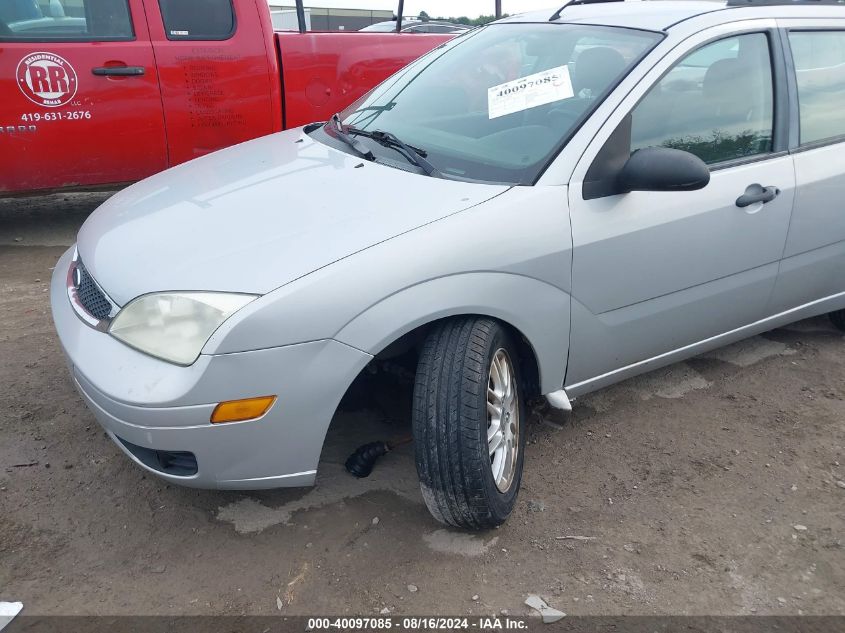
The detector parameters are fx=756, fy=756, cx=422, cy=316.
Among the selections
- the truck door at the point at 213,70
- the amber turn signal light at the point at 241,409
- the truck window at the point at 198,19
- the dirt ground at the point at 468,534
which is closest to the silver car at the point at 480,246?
the amber turn signal light at the point at 241,409

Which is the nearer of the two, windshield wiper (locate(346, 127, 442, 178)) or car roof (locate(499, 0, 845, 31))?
windshield wiper (locate(346, 127, 442, 178))

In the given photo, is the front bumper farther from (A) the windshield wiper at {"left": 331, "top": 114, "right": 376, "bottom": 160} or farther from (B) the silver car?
(A) the windshield wiper at {"left": 331, "top": 114, "right": 376, "bottom": 160}

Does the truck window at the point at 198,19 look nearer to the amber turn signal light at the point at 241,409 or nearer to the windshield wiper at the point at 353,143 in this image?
the windshield wiper at the point at 353,143

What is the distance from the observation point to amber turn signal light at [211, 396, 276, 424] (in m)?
2.09

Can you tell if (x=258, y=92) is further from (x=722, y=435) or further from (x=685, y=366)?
(x=722, y=435)

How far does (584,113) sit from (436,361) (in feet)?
3.43

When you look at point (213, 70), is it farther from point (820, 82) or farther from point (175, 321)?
point (820, 82)

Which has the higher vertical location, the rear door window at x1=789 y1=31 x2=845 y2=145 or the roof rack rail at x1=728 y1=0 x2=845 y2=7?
the roof rack rail at x1=728 y1=0 x2=845 y2=7

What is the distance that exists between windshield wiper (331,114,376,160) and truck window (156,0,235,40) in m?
2.23

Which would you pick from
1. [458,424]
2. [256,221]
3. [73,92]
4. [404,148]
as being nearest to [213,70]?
[73,92]

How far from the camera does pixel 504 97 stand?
2934mm

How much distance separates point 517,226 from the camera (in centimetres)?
241

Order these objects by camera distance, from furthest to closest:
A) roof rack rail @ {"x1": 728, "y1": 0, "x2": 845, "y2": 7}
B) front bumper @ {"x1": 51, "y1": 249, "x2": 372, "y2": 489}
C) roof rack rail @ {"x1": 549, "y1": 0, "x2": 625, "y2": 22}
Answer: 1. roof rack rail @ {"x1": 549, "y1": 0, "x2": 625, "y2": 22}
2. roof rack rail @ {"x1": 728, "y1": 0, "x2": 845, "y2": 7}
3. front bumper @ {"x1": 51, "y1": 249, "x2": 372, "y2": 489}

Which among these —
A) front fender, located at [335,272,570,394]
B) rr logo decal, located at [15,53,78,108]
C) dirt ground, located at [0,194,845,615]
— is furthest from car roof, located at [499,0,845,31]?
rr logo decal, located at [15,53,78,108]
